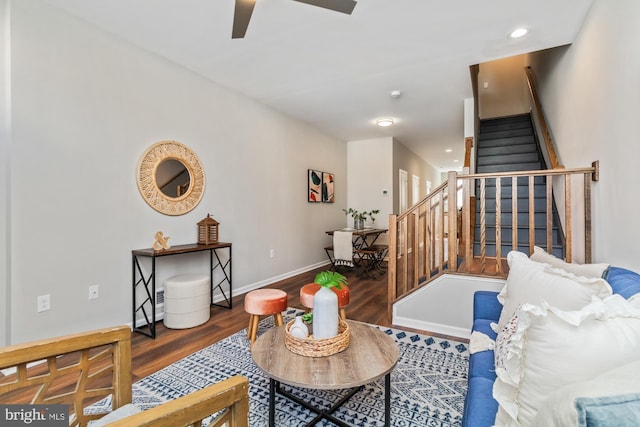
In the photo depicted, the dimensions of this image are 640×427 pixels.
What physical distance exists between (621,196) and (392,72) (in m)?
2.44

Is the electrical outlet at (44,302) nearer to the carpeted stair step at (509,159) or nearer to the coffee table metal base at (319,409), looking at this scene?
the coffee table metal base at (319,409)

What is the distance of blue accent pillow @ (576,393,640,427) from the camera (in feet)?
1.64

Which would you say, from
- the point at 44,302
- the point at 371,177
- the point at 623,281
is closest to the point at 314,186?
the point at 371,177

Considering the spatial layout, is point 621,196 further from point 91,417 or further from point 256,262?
point 256,262

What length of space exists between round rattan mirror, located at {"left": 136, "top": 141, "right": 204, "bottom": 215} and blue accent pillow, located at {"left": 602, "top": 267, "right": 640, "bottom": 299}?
11.2 ft

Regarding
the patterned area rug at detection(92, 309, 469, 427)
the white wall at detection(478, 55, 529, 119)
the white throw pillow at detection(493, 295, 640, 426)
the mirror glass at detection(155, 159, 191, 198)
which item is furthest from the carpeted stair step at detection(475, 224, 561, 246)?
the white wall at detection(478, 55, 529, 119)

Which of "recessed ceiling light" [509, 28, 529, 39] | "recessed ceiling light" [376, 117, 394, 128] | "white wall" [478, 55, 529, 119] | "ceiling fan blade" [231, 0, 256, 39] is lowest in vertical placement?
"ceiling fan blade" [231, 0, 256, 39]

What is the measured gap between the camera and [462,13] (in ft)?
8.06

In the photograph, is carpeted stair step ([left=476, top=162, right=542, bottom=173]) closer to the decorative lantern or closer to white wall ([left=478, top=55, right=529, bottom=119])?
white wall ([left=478, top=55, right=529, bottom=119])

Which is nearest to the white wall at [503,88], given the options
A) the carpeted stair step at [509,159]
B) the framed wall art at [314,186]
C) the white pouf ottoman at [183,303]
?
the carpeted stair step at [509,159]

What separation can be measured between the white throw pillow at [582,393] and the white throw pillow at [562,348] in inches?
5.6

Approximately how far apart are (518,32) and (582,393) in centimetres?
321

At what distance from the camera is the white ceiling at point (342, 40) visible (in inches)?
94.5

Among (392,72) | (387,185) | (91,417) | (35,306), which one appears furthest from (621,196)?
(387,185)
